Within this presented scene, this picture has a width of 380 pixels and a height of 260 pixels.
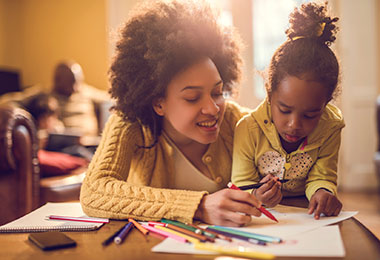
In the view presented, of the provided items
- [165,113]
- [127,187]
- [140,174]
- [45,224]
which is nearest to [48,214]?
[45,224]

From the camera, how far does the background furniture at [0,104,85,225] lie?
2006 millimetres

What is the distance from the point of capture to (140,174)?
1.20 meters

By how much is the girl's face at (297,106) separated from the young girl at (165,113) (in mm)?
179

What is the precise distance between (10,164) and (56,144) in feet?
2.50

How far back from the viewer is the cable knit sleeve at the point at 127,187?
2.82ft

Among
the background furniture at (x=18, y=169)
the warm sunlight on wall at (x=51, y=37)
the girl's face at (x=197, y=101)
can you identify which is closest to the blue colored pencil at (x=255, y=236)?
the girl's face at (x=197, y=101)

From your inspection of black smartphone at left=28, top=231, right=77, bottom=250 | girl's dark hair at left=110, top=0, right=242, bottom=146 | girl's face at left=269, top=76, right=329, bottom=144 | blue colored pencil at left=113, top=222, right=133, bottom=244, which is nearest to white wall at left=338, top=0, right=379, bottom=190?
girl's dark hair at left=110, top=0, right=242, bottom=146

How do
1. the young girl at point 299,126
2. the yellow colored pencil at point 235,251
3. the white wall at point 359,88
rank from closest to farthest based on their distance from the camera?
the yellow colored pencil at point 235,251, the young girl at point 299,126, the white wall at point 359,88

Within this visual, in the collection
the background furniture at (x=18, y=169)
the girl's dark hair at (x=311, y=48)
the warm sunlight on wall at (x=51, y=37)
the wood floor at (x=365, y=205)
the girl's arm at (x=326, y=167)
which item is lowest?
the wood floor at (x=365, y=205)

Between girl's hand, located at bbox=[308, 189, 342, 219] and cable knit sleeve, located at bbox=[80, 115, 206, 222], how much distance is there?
244mm

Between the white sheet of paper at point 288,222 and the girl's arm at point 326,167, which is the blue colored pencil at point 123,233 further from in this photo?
the girl's arm at point 326,167

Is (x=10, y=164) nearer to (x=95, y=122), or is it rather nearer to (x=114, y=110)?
(x=114, y=110)

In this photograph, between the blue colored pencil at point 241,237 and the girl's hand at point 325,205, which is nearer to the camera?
the blue colored pencil at point 241,237

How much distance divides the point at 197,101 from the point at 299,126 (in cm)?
28
